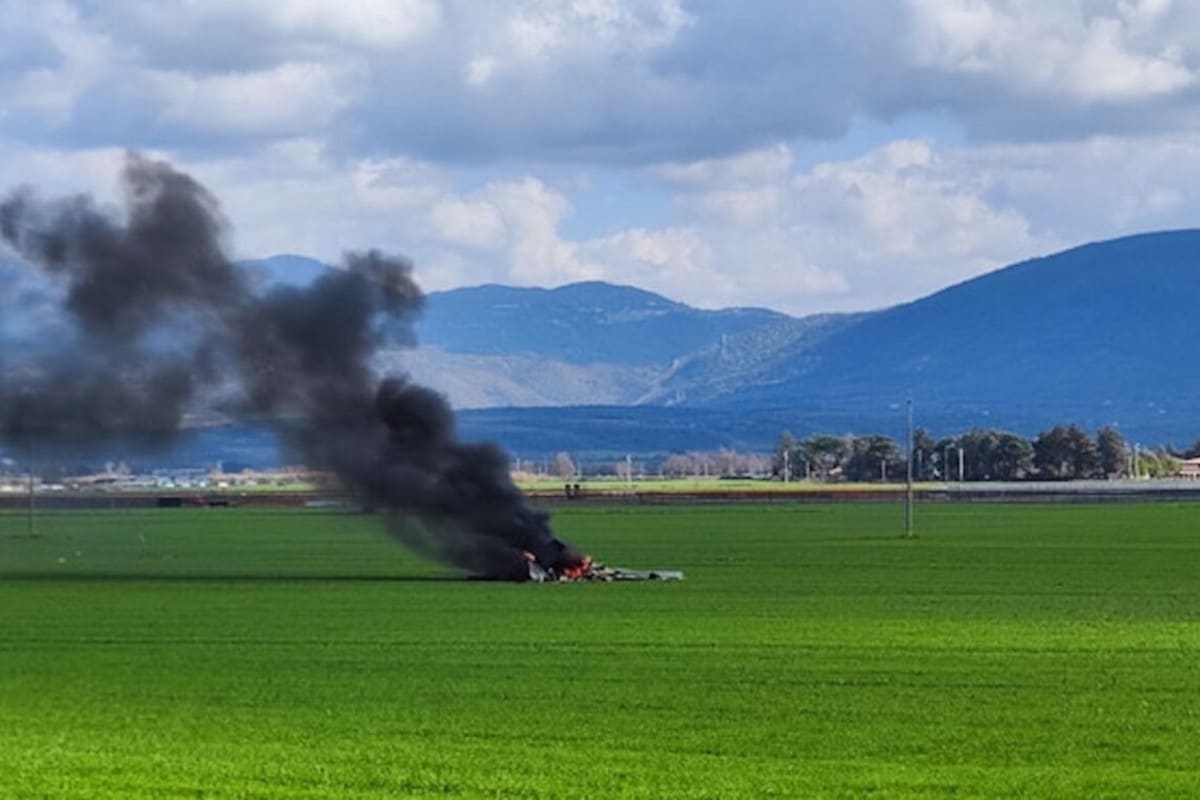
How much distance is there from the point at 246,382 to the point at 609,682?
29.7 m

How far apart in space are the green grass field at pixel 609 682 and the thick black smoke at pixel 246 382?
9.49 ft

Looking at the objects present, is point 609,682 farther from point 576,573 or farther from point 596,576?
point 576,573

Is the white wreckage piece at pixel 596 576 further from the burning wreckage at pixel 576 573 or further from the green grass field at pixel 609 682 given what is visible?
the green grass field at pixel 609 682

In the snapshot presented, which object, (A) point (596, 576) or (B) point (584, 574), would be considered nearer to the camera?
(A) point (596, 576)

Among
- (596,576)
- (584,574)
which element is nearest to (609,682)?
(596,576)

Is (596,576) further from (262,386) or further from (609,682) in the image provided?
(609,682)

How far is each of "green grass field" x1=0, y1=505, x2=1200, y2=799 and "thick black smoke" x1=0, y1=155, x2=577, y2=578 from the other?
9.49 ft

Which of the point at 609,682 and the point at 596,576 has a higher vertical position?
the point at 596,576

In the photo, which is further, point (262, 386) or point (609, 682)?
point (262, 386)

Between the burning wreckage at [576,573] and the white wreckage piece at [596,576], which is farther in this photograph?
the burning wreckage at [576,573]

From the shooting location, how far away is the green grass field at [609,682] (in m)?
23.6

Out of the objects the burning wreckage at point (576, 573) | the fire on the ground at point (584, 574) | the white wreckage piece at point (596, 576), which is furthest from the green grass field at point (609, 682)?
the burning wreckage at point (576, 573)

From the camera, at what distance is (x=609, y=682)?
3319cm

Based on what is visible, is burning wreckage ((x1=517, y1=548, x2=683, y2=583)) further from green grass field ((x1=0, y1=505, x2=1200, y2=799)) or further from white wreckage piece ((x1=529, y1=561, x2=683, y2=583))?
green grass field ((x1=0, y1=505, x2=1200, y2=799))
